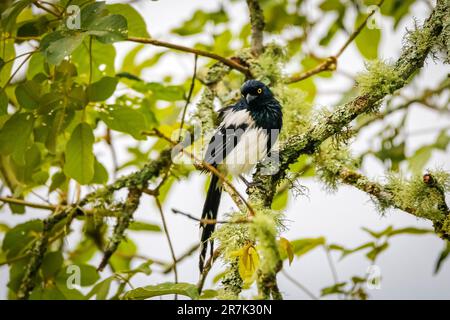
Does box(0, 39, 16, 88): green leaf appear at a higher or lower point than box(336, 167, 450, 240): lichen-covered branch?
higher

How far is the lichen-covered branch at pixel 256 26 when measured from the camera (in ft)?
11.2

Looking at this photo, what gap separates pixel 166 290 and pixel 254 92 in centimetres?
170

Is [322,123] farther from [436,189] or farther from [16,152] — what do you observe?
[16,152]

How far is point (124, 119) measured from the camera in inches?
104

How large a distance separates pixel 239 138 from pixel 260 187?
1.04 metres

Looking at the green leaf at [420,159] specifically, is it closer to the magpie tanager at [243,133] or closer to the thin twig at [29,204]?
the magpie tanager at [243,133]

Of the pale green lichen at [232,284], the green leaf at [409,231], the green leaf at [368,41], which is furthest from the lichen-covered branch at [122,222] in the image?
the green leaf at [368,41]

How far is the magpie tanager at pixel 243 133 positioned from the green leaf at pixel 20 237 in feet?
3.29

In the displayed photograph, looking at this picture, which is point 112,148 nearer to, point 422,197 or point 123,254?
point 123,254

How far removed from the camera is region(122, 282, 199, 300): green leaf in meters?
1.85

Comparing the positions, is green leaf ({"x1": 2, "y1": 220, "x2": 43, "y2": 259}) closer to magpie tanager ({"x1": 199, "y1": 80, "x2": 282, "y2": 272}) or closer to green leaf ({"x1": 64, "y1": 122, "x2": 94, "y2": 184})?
green leaf ({"x1": 64, "y1": 122, "x2": 94, "y2": 184})

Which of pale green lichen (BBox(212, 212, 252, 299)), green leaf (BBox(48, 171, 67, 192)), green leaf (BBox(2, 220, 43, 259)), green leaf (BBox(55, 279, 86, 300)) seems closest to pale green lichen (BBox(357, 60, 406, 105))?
pale green lichen (BBox(212, 212, 252, 299))

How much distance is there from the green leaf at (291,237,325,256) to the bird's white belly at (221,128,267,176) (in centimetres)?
53
